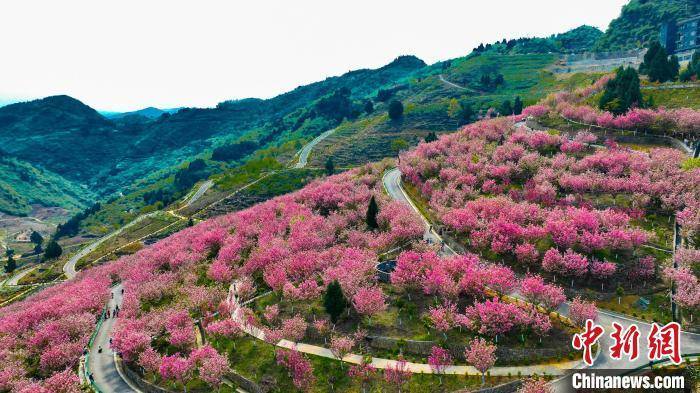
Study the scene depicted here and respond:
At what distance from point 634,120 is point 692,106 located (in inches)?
566

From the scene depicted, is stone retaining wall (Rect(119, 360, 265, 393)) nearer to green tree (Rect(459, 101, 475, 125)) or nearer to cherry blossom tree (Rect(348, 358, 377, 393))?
cherry blossom tree (Rect(348, 358, 377, 393))

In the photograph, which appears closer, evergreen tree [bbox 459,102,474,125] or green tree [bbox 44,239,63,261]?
green tree [bbox 44,239,63,261]

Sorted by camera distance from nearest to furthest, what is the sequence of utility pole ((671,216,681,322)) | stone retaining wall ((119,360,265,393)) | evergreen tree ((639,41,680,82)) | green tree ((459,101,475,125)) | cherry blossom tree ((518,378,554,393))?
cherry blossom tree ((518,378,554,393)), stone retaining wall ((119,360,265,393)), utility pole ((671,216,681,322)), evergreen tree ((639,41,680,82)), green tree ((459,101,475,125))

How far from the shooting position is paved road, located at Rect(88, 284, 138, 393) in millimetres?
36312

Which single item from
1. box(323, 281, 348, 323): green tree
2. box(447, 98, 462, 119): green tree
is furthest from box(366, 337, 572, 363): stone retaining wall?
box(447, 98, 462, 119): green tree

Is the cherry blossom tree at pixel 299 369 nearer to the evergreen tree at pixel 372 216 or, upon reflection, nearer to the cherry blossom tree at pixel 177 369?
the cherry blossom tree at pixel 177 369

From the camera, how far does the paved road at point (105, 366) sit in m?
36.3

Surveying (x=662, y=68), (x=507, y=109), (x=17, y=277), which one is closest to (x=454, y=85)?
(x=507, y=109)

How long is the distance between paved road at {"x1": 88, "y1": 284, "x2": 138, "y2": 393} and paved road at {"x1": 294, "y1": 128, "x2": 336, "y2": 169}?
101 m

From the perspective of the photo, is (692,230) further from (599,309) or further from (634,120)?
(634,120)

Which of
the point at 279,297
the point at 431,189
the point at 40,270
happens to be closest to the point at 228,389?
the point at 279,297

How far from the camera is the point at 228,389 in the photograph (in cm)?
3391

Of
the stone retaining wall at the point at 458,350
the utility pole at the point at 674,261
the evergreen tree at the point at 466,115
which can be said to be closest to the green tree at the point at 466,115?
the evergreen tree at the point at 466,115

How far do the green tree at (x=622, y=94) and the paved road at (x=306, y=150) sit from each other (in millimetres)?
100095
